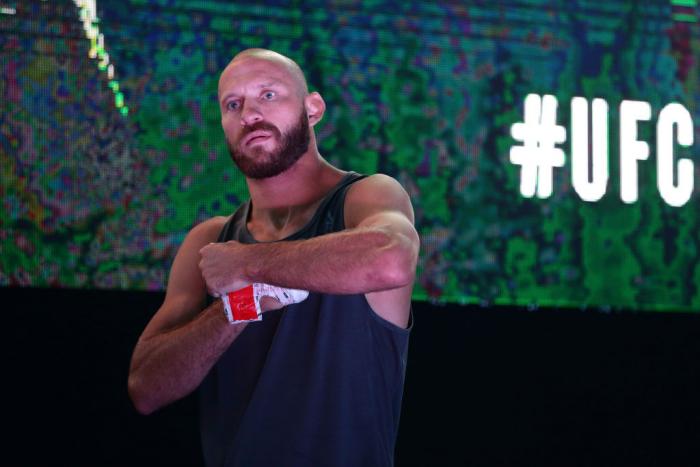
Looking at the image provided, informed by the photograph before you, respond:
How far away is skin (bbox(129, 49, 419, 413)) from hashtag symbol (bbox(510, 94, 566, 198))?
4.54ft

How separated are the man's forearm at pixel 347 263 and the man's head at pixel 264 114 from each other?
0.41 metres

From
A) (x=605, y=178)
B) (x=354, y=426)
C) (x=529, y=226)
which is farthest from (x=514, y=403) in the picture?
(x=354, y=426)

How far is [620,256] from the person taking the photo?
326 cm

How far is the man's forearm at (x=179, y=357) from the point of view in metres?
1.69

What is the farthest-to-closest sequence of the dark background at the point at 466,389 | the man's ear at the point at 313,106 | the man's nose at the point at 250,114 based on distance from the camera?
1. the dark background at the point at 466,389
2. the man's ear at the point at 313,106
3. the man's nose at the point at 250,114

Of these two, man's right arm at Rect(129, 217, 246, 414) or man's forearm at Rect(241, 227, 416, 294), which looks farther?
man's right arm at Rect(129, 217, 246, 414)

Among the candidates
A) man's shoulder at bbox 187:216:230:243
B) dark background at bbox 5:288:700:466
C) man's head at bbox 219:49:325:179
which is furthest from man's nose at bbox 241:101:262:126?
dark background at bbox 5:288:700:466

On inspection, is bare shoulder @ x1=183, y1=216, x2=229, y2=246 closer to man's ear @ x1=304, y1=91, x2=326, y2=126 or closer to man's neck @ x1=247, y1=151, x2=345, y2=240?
man's neck @ x1=247, y1=151, x2=345, y2=240

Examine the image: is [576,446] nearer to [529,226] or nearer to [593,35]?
[529,226]

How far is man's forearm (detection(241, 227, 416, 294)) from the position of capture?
1.48 m

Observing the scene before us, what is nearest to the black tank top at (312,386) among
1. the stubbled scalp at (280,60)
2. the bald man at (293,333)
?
the bald man at (293,333)

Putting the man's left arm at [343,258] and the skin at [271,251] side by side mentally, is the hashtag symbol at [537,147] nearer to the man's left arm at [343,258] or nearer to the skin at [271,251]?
the skin at [271,251]

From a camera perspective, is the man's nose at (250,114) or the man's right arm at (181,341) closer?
the man's right arm at (181,341)

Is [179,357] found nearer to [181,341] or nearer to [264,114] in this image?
[181,341]
